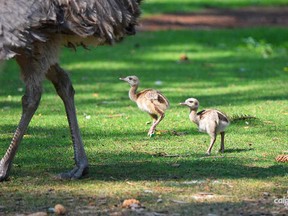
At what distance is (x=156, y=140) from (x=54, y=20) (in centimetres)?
267

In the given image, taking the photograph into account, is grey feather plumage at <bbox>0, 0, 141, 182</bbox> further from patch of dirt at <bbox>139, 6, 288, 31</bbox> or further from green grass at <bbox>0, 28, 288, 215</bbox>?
patch of dirt at <bbox>139, 6, 288, 31</bbox>

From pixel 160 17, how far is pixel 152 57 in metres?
6.65

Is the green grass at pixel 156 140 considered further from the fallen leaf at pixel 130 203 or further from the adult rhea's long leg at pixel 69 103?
the adult rhea's long leg at pixel 69 103

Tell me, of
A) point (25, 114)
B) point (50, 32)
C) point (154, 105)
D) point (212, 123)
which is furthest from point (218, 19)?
point (50, 32)

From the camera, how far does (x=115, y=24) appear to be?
682 cm

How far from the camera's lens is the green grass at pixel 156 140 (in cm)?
643

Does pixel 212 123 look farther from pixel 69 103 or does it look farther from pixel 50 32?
pixel 50 32

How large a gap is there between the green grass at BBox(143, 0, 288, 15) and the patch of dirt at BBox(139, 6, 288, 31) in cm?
65

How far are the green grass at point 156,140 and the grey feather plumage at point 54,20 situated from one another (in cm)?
117

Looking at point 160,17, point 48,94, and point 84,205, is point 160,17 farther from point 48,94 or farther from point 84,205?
point 84,205

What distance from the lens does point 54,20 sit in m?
6.55

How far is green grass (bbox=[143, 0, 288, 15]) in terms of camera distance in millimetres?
24406

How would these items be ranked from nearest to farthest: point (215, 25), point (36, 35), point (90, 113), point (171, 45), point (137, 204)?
point (137, 204)
point (36, 35)
point (90, 113)
point (171, 45)
point (215, 25)

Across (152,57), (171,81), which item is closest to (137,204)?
(171,81)
